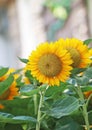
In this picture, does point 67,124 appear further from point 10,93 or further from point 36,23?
point 36,23

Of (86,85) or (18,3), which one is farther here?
(18,3)

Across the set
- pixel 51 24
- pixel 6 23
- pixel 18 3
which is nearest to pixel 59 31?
pixel 51 24

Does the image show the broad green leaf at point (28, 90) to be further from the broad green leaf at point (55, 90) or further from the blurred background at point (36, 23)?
the blurred background at point (36, 23)

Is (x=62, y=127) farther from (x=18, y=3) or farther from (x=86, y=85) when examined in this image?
(x=18, y=3)

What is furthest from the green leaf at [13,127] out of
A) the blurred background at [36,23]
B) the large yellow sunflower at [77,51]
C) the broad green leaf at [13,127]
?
the blurred background at [36,23]

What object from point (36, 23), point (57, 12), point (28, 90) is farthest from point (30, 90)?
point (36, 23)

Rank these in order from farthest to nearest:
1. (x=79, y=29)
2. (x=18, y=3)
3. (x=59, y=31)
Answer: (x=18, y=3) → (x=59, y=31) → (x=79, y=29)
